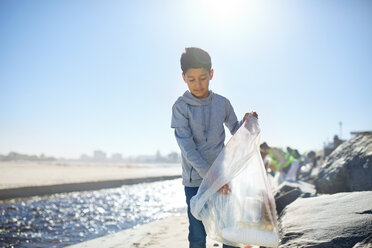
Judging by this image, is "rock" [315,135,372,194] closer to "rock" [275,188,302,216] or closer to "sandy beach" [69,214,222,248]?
"rock" [275,188,302,216]

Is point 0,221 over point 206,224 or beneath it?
beneath

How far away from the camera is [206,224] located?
1.71m

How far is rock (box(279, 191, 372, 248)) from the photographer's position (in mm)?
1875

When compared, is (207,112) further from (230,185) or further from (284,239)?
(284,239)

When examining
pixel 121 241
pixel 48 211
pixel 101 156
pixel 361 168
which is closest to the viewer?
pixel 121 241

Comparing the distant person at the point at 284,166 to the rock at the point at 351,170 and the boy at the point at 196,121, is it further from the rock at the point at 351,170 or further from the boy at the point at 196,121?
the boy at the point at 196,121

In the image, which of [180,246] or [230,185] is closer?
[230,185]

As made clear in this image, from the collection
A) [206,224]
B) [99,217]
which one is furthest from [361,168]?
[99,217]

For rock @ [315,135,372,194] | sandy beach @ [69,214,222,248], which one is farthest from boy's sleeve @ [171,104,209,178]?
rock @ [315,135,372,194]

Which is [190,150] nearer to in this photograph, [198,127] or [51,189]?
[198,127]

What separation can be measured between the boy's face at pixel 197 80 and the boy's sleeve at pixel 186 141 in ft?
0.64

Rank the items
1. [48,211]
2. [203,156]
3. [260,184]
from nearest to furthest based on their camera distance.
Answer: [260,184], [203,156], [48,211]

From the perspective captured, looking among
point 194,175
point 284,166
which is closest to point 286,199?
point 194,175

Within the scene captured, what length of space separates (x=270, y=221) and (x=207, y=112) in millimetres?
943
